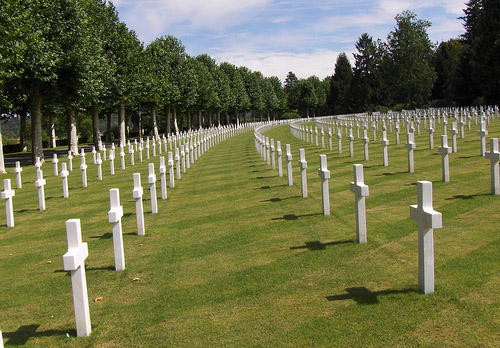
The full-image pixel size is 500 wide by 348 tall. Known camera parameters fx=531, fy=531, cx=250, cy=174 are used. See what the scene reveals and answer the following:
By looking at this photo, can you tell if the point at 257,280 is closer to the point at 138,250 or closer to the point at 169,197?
the point at 138,250

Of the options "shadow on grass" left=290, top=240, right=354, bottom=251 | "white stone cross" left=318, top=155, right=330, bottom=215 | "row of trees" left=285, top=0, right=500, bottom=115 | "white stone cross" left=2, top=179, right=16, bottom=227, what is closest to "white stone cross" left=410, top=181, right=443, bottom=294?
"shadow on grass" left=290, top=240, right=354, bottom=251

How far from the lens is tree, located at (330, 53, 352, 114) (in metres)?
118

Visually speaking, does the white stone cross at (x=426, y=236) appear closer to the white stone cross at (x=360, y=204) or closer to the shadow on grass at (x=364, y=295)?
the shadow on grass at (x=364, y=295)

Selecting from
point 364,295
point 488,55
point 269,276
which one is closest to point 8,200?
point 269,276

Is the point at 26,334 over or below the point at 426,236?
below

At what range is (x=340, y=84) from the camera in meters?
120

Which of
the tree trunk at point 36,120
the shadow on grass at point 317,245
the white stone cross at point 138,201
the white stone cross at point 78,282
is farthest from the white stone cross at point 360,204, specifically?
the tree trunk at point 36,120

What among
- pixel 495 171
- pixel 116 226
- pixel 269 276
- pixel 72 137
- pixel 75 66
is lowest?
pixel 269 276

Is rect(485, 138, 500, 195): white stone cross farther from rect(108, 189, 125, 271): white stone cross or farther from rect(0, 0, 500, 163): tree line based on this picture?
rect(0, 0, 500, 163): tree line

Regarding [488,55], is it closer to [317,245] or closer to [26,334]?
[317,245]

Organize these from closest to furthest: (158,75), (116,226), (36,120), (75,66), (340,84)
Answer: (116,226)
(75,66)
(36,120)
(158,75)
(340,84)

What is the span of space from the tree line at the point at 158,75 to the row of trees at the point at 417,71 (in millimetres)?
178

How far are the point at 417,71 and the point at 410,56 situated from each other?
363 centimetres

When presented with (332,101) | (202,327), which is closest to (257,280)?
(202,327)
